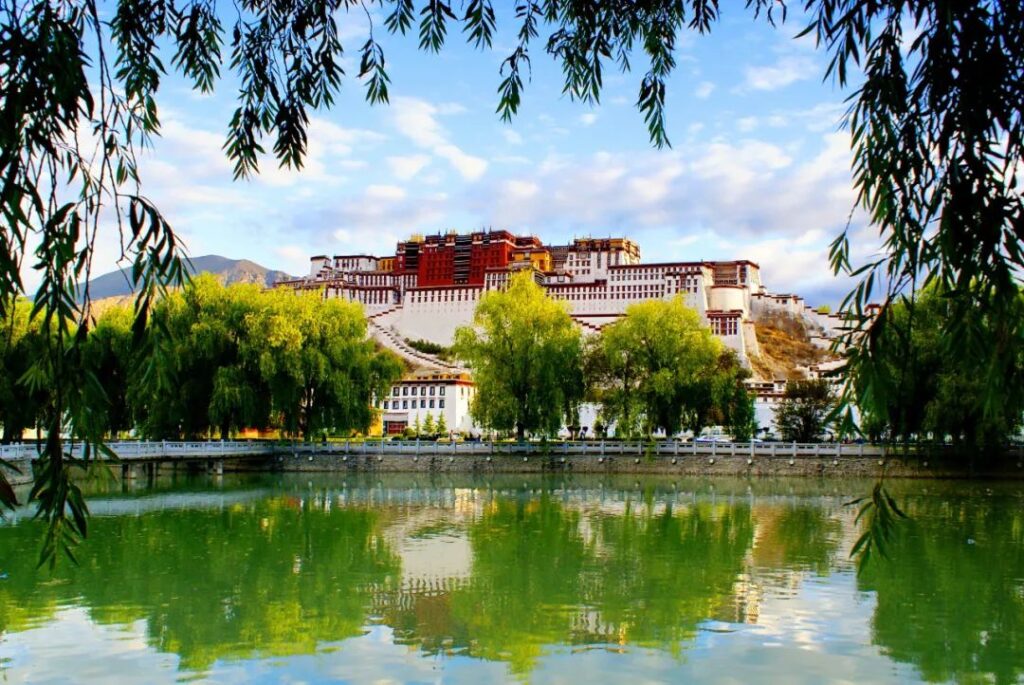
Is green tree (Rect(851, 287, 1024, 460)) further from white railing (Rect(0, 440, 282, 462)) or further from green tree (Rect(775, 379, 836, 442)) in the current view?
green tree (Rect(775, 379, 836, 442))

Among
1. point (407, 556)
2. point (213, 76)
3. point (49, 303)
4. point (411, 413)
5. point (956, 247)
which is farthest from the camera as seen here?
point (411, 413)

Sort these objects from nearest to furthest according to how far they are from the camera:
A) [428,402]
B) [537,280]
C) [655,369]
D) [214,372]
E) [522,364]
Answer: [214,372], [522,364], [655,369], [428,402], [537,280]

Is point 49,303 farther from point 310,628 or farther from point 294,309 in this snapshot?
point 294,309

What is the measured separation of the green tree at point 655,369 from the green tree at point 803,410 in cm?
690

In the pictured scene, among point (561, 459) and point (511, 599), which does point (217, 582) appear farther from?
point (561, 459)

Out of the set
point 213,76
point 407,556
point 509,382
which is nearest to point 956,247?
point 213,76

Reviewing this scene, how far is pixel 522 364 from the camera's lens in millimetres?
37906

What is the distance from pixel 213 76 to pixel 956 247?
9.28 feet

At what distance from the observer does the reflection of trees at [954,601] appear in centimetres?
989

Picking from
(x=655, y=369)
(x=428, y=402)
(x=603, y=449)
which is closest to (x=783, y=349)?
(x=428, y=402)

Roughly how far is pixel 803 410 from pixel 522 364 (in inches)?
552

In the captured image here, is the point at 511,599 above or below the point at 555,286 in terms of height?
below

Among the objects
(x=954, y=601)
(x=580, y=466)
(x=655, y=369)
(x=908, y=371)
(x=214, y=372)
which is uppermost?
(x=655, y=369)

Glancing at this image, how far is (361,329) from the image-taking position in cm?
4009
